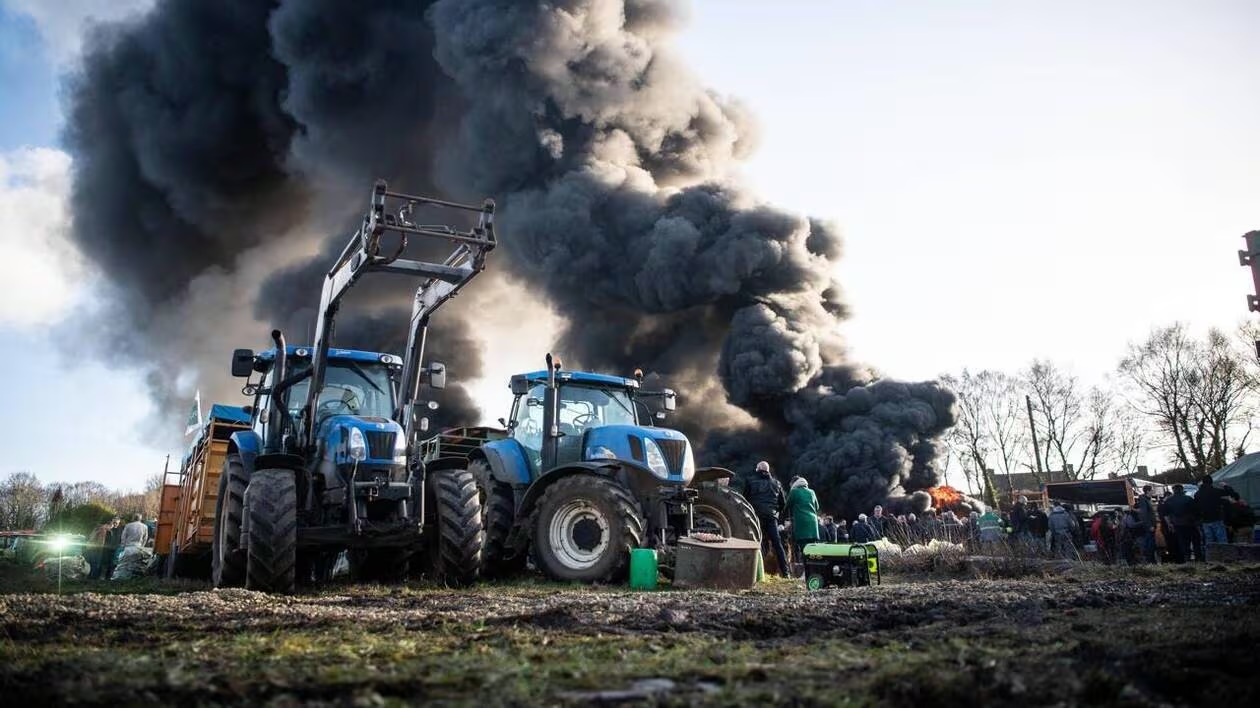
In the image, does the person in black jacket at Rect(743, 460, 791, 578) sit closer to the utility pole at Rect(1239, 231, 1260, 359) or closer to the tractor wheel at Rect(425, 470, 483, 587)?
the tractor wheel at Rect(425, 470, 483, 587)

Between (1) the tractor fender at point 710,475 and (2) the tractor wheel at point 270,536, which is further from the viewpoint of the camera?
(1) the tractor fender at point 710,475

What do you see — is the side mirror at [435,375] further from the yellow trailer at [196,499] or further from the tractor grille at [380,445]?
the yellow trailer at [196,499]

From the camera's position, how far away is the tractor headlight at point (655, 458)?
376 inches

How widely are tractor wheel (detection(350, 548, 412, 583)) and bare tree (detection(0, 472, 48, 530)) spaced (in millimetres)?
36055

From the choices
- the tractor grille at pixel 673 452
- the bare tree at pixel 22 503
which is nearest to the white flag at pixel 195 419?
the tractor grille at pixel 673 452

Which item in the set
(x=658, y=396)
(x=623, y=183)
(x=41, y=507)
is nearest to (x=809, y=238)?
(x=623, y=183)

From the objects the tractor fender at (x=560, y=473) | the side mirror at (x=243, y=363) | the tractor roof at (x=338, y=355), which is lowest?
the tractor fender at (x=560, y=473)

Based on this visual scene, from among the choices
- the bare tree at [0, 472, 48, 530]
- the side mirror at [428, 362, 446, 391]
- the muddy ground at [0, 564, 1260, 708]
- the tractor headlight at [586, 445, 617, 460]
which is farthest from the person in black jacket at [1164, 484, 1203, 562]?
the bare tree at [0, 472, 48, 530]

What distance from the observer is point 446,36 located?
1103 inches

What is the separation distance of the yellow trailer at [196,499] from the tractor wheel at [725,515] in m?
5.69

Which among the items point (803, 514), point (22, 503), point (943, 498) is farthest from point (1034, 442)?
point (22, 503)

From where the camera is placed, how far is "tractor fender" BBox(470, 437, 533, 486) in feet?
33.8

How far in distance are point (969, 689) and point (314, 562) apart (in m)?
9.62

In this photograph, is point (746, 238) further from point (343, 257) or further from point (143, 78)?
point (143, 78)
